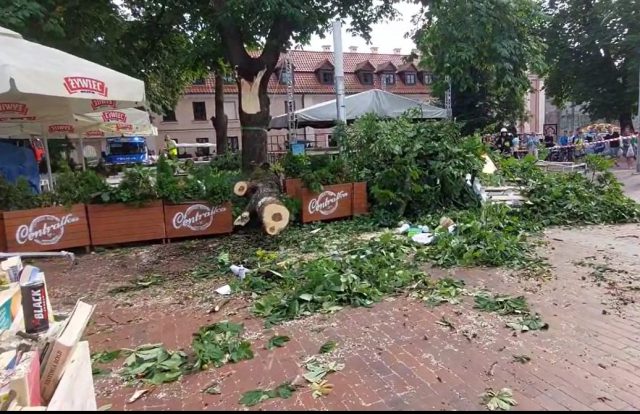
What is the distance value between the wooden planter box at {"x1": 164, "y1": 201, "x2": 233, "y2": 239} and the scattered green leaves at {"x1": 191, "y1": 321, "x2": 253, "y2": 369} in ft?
11.4

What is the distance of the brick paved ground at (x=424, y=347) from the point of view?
8.92 ft

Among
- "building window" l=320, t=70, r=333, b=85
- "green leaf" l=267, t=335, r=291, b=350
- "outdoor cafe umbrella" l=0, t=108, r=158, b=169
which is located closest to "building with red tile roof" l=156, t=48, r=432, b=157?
"building window" l=320, t=70, r=333, b=85

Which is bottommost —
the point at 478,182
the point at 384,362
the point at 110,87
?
the point at 384,362

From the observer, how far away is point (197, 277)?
5.27 metres

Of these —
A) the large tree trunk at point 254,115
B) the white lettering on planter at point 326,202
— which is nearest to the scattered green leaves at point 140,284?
the white lettering on planter at point 326,202

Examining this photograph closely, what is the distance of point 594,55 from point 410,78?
18.4 metres

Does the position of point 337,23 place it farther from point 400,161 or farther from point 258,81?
point 400,161

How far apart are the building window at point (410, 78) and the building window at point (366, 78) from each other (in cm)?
352

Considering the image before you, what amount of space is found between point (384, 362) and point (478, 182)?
20.3 feet

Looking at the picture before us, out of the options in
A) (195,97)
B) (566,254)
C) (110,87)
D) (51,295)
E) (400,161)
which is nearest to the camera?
(51,295)

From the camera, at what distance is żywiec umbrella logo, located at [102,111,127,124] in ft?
34.1

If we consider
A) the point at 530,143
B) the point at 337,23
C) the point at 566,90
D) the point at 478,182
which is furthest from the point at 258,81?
the point at 566,90

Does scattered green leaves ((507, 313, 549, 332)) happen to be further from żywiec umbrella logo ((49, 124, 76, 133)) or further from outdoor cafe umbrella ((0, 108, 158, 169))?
żywiec umbrella logo ((49, 124, 76, 133))

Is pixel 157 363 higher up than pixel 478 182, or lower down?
lower down
